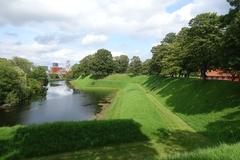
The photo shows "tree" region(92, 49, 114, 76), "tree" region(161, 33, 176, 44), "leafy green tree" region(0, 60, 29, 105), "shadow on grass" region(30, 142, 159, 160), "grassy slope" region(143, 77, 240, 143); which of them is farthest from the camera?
"tree" region(92, 49, 114, 76)

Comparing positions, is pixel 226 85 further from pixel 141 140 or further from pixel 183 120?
pixel 141 140

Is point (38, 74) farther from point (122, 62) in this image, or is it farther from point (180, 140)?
point (180, 140)

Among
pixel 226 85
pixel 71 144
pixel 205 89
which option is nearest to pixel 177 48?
pixel 205 89

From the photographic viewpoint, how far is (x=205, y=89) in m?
41.7

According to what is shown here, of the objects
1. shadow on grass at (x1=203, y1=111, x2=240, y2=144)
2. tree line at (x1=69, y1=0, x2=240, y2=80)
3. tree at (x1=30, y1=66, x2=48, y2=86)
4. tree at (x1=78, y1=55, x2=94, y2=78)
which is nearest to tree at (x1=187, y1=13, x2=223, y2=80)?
tree line at (x1=69, y1=0, x2=240, y2=80)

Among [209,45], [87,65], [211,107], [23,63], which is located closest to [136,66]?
[87,65]

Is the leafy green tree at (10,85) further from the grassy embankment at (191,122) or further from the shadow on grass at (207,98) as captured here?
the shadow on grass at (207,98)

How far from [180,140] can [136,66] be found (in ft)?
368

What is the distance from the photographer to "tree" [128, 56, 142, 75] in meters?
135

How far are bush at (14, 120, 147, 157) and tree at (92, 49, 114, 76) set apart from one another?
103190mm

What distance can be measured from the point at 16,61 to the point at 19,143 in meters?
106

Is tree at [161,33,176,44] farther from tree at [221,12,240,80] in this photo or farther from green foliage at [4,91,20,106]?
tree at [221,12,240,80]

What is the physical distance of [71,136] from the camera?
81.5 feet

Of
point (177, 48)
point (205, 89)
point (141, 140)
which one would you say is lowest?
point (141, 140)
